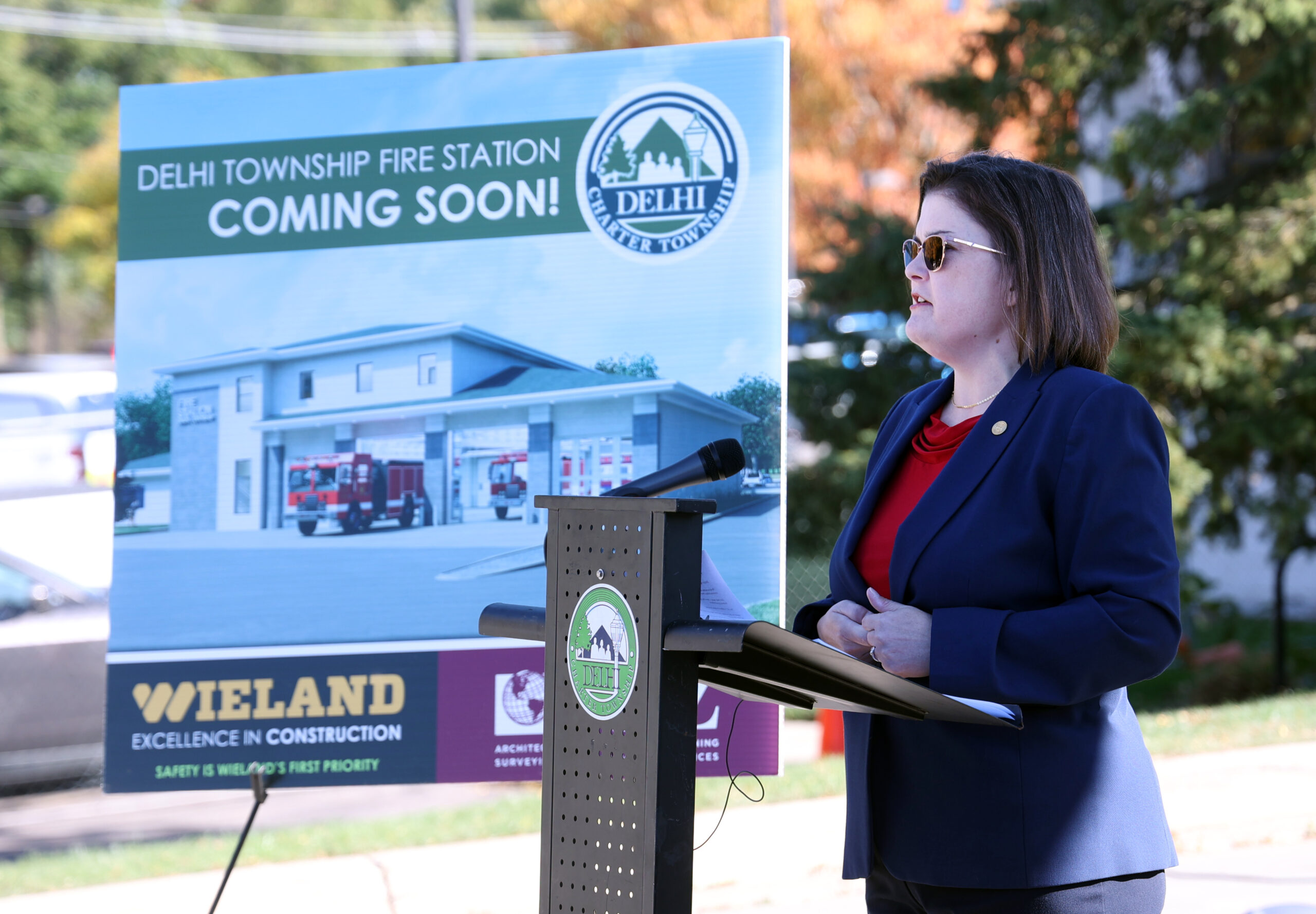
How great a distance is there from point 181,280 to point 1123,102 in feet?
39.3

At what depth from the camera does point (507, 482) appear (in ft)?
11.7

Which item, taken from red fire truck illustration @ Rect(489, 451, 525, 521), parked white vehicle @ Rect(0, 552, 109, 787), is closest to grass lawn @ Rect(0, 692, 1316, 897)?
parked white vehicle @ Rect(0, 552, 109, 787)

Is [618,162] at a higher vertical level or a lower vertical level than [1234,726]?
higher

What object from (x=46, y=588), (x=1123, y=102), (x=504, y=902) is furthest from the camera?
(x=1123, y=102)

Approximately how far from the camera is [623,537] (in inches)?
56.5

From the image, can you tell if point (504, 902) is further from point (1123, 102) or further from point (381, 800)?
point (1123, 102)

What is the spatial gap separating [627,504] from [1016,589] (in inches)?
24.7

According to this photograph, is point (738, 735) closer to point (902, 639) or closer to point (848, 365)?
point (902, 639)

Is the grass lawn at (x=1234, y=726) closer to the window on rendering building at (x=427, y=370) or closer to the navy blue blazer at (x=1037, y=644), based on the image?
the window on rendering building at (x=427, y=370)

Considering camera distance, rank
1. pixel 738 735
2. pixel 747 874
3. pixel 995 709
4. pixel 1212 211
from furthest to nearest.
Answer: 1. pixel 1212 211
2. pixel 747 874
3. pixel 738 735
4. pixel 995 709

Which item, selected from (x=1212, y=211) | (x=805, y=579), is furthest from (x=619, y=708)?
(x=1212, y=211)

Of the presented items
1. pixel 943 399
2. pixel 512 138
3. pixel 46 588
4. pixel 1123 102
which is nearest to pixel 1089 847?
pixel 943 399

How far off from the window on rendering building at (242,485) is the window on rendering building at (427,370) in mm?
612

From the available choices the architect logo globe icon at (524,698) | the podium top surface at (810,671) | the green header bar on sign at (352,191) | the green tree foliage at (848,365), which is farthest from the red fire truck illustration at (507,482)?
the green tree foliage at (848,365)
